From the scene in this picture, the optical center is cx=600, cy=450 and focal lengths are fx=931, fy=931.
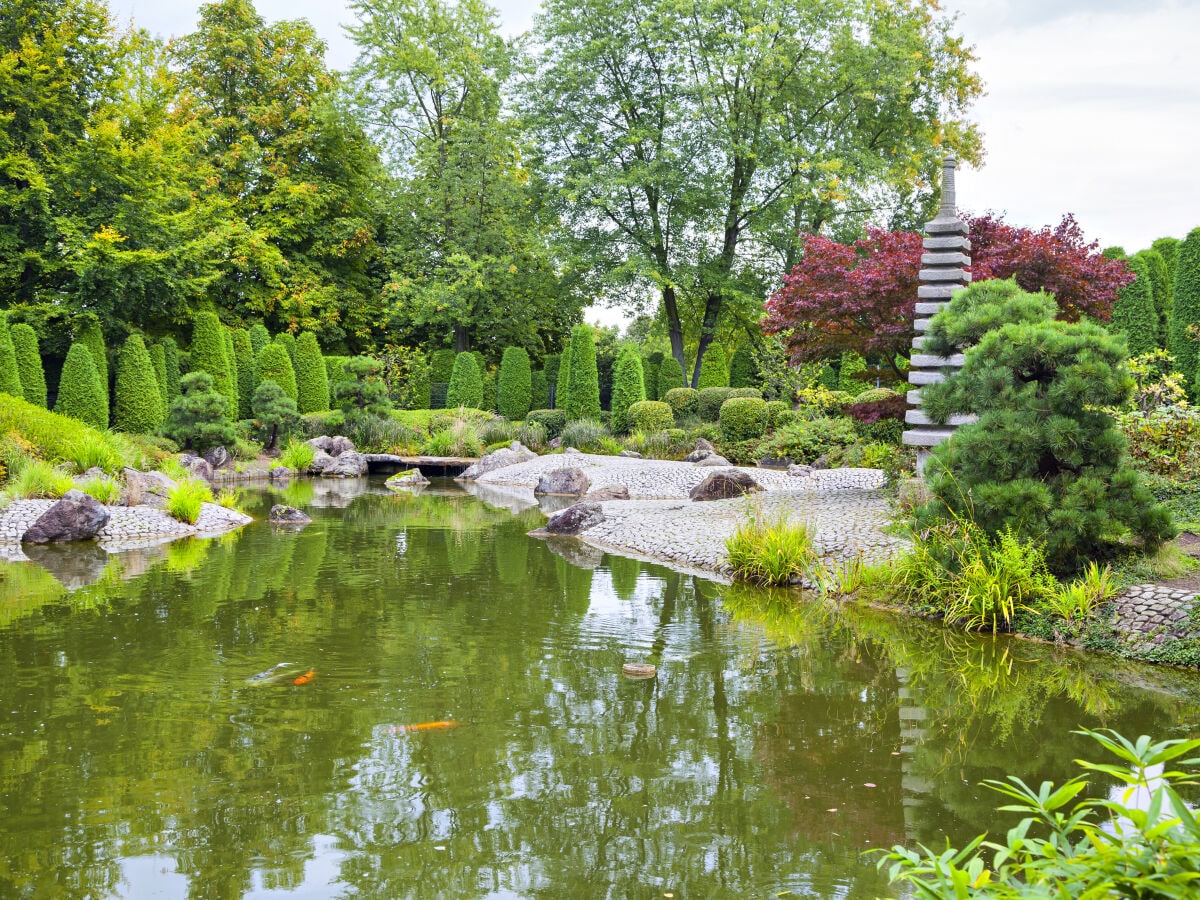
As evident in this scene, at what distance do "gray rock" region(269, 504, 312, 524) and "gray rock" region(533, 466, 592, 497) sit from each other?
478cm

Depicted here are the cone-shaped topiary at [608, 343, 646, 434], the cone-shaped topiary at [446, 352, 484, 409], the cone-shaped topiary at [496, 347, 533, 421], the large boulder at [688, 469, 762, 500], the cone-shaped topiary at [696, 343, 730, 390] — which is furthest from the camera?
the cone-shaped topiary at [496, 347, 533, 421]

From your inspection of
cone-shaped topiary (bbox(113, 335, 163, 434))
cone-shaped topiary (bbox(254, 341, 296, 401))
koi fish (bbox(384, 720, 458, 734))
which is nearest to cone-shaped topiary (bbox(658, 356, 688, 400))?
cone-shaped topiary (bbox(254, 341, 296, 401))

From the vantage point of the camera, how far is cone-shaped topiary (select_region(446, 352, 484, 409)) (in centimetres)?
2491

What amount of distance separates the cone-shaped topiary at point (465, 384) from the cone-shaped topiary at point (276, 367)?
4.24 metres

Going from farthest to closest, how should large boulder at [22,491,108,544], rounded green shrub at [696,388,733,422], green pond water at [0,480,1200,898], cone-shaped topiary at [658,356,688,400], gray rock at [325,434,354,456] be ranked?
cone-shaped topiary at [658,356,688,400] → rounded green shrub at [696,388,733,422] → gray rock at [325,434,354,456] → large boulder at [22,491,108,544] → green pond water at [0,480,1200,898]

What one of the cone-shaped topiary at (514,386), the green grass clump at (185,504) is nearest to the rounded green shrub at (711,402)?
the cone-shaped topiary at (514,386)

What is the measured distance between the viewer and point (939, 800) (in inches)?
145

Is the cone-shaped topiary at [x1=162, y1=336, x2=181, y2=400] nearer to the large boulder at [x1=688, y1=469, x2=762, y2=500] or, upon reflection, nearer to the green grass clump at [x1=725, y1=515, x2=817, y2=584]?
the large boulder at [x1=688, y1=469, x2=762, y2=500]

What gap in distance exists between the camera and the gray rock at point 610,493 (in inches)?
545

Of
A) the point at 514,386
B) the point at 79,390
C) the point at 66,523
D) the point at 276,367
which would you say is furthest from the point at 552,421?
the point at 66,523

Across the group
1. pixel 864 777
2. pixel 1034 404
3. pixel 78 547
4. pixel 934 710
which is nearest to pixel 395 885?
pixel 864 777

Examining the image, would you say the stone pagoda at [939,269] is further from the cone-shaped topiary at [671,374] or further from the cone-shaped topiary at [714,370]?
the cone-shaped topiary at [671,374]

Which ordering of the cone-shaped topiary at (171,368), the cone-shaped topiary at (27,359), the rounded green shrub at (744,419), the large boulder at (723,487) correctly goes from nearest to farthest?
the large boulder at (723,487) < the cone-shaped topiary at (27,359) < the rounded green shrub at (744,419) < the cone-shaped topiary at (171,368)

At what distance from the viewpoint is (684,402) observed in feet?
70.2
